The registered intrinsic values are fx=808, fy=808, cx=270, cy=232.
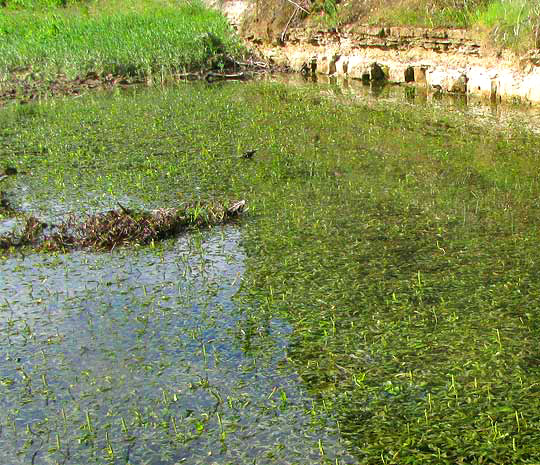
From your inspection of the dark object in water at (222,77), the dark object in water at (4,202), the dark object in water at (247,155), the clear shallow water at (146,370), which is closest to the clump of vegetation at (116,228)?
the clear shallow water at (146,370)

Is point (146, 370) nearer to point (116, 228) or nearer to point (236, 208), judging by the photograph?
point (116, 228)

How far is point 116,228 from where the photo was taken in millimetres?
7309

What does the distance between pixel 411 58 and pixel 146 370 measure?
11738 millimetres

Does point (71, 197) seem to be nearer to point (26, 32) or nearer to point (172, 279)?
point (172, 279)

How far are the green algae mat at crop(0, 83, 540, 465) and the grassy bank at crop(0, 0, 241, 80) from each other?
851 centimetres

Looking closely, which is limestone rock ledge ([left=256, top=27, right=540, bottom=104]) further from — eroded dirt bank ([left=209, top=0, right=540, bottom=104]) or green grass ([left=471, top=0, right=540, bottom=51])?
green grass ([left=471, top=0, right=540, bottom=51])

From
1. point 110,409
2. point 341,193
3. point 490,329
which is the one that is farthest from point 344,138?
point 110,409

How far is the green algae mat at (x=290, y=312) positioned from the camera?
4.20m

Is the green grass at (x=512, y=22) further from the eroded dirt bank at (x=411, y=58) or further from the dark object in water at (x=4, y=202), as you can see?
the dark object in water at (x=4, y=202)

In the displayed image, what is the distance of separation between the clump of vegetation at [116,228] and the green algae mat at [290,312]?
0.11m

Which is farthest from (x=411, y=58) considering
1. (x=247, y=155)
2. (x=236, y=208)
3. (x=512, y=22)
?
(x=236, y=208)

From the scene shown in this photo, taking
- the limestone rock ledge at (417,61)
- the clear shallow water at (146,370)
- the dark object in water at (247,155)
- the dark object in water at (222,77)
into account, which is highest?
the limestone rock ledge at (417,61)

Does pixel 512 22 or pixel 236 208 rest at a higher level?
pixel 512 22

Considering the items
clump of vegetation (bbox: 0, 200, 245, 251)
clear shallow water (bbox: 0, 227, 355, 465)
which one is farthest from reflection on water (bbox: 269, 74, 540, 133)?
clear shallow water (bbox: 0, 227, 355, 465)
